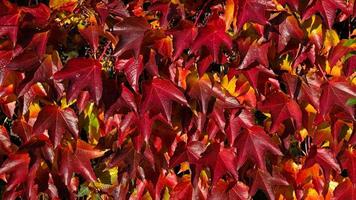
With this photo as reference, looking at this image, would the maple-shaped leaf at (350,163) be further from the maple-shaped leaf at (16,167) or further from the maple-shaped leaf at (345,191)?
the maple-shaped leaf at (16,167)

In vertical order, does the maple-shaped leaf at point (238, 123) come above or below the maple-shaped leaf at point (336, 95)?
below

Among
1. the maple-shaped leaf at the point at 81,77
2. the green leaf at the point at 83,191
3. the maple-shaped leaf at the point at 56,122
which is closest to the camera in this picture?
the maple-shaped leaf at the point at 81,77

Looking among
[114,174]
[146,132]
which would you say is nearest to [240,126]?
[146,132]

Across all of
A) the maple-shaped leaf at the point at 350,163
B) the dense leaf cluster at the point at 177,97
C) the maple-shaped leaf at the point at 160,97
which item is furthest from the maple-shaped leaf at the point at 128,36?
the maple-shaped leaf at the point at 350,163

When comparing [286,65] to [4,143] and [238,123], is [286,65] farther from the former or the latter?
[4,143]

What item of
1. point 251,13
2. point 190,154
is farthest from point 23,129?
point 251,13
